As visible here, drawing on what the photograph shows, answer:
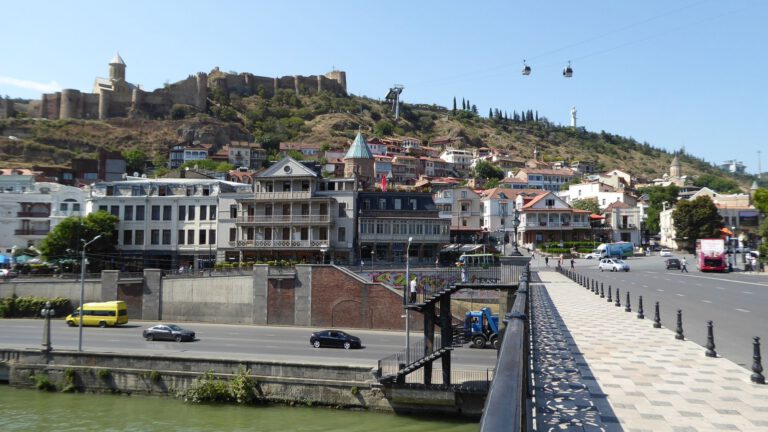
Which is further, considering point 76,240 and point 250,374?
point 76,240

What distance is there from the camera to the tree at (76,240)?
50.9m

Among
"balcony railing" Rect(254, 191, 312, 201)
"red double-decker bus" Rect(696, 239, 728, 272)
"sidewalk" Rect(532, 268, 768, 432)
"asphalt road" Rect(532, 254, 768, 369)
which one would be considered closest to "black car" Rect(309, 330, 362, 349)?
"asphalt road" Rect(532, 254, 768, 369)

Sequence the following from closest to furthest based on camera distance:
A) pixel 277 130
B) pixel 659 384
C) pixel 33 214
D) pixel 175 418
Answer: pixel 659 384 → pixel 175 418 → pixel 33 214 → pixel 277 130

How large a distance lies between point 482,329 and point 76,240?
37321 millimetres

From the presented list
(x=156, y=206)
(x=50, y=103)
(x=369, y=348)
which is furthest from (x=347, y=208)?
(x=50, y=103)

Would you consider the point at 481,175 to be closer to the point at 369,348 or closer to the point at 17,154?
the point at 17,154

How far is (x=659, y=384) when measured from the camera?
948 cm

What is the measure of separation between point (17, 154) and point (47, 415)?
3919 inches

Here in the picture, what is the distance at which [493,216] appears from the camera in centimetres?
7875

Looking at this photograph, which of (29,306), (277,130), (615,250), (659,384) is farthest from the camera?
(277,130)

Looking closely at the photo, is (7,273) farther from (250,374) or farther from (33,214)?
(250,374)

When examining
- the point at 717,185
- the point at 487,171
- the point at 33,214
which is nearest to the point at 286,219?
the point at 33,214

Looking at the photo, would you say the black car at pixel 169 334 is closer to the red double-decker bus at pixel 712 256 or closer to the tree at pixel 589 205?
the red double-decker bus at pixel 712 256

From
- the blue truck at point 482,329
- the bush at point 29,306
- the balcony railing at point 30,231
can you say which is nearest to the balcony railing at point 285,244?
the bush at point 29,306
